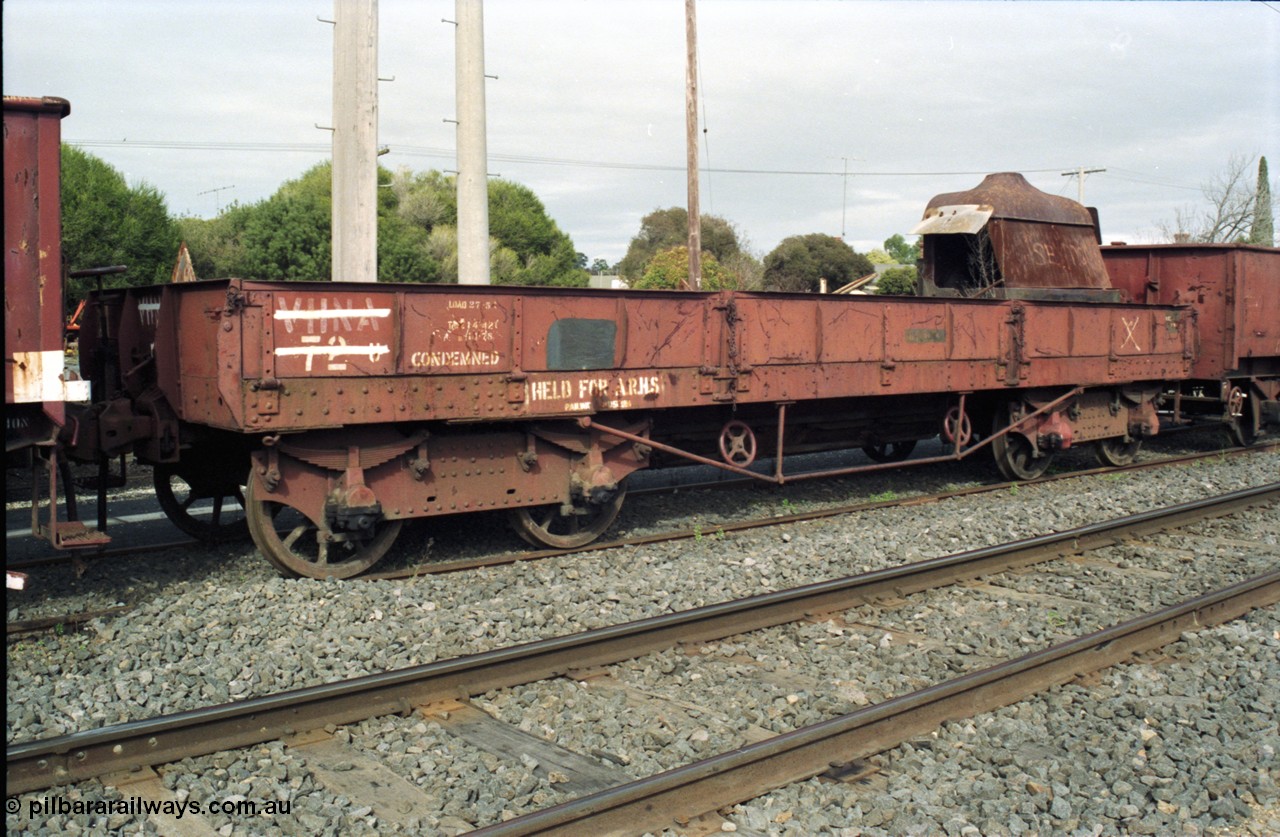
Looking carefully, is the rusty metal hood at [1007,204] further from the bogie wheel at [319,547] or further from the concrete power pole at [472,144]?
the bogie wheel at [319,547]

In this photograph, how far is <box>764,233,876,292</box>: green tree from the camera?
160ft

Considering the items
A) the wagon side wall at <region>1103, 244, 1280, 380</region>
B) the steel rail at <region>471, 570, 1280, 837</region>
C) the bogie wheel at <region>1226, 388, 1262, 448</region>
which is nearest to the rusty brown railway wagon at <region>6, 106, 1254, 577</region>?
the steel rail at <region>471, 570, 1280, 837</region>

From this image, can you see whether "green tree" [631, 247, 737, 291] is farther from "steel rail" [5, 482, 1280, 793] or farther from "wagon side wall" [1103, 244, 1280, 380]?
"steel rail" [5, 482, 1280, 793]

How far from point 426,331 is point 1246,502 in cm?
883

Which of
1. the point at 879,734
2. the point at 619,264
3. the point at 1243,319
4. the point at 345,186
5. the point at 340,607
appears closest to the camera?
the point at 879,734

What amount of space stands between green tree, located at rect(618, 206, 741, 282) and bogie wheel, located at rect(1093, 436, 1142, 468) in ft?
125

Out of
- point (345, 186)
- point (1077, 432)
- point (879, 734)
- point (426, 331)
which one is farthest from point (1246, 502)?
point (345, 186)

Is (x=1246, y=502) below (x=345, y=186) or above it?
below

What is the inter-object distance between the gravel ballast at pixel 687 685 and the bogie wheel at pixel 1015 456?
3593mm

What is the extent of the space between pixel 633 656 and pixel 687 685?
504 mm

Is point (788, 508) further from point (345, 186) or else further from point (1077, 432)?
point (345, 186)

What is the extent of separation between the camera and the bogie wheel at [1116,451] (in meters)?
14.3

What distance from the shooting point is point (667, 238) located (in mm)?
66062

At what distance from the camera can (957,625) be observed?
277 inches
